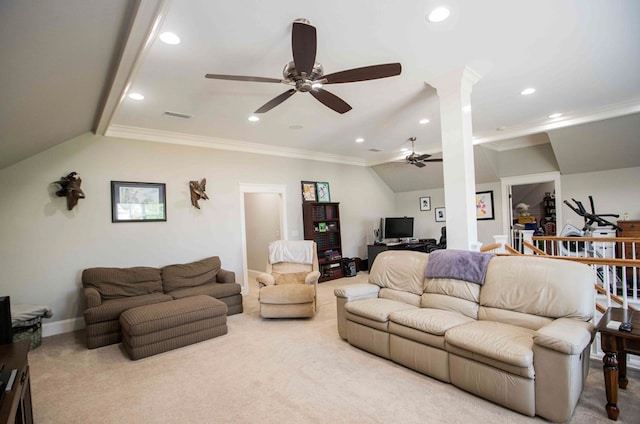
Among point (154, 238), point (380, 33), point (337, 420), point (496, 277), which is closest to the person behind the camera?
point (337, 420)

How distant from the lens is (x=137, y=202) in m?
4.71

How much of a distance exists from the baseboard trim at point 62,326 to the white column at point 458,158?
4841mm

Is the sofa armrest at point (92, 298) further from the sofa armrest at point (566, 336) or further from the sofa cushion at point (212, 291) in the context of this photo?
the sofa armrest at point (566, 336)

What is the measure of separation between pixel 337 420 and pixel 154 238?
3.91 m

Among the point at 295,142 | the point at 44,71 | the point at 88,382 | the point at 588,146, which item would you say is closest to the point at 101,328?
the point at 88,382

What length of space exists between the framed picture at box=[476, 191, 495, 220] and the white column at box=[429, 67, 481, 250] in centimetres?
452

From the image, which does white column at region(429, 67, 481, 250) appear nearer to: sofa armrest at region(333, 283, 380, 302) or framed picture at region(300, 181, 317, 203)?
sofa armrest at region(333, 283, 380, 302)

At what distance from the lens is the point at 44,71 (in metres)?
2.25

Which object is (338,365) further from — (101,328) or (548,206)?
(548,206)

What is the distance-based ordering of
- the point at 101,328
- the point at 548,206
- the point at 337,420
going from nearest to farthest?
the point at 337,420, the point at 101,328, the point at 548,206

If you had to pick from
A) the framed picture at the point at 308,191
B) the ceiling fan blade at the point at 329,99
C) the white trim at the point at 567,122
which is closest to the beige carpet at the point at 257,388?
the ceiling fan blade at the point at 329,99

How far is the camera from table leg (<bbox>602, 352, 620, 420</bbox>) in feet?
6.41

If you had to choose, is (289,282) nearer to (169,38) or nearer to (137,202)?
(137,202)

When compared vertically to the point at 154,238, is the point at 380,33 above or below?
above
